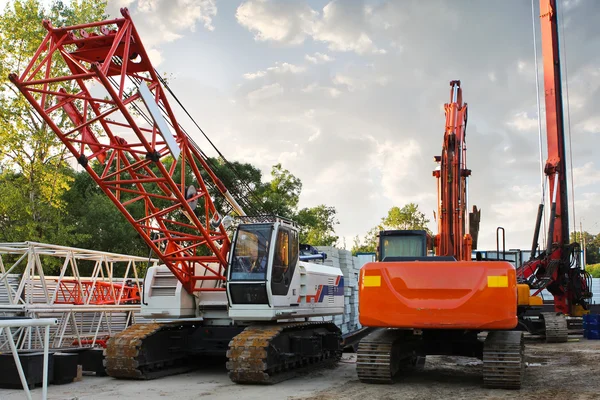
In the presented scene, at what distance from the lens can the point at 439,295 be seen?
35.0 ft

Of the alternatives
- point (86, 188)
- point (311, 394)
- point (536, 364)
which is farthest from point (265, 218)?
point (86, 188)

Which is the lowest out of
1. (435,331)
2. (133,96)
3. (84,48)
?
(435,331)

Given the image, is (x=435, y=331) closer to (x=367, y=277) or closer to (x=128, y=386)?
(x=367, y=277)

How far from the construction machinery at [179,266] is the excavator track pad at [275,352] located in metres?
0.02

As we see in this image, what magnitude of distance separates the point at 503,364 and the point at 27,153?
2049 centimetres

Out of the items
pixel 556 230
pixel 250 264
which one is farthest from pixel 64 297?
pixel 556 230

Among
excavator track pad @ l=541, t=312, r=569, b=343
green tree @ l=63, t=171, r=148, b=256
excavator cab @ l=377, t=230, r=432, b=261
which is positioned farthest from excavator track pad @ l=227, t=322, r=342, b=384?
green tree @ l=63, t=171, r=148, b=256

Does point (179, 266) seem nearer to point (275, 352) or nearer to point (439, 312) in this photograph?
point (275, 352)

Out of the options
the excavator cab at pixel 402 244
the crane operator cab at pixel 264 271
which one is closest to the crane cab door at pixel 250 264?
the crane operator cab at pixel 264 271

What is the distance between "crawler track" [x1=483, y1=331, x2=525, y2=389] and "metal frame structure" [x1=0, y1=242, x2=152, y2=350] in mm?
7645

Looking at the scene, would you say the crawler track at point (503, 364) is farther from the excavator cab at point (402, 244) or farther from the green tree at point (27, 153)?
the green tree at point (27, 153)

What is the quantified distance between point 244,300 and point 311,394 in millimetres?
2634

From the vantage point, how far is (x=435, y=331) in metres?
12.0

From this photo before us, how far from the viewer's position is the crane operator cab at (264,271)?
12.6 meters
